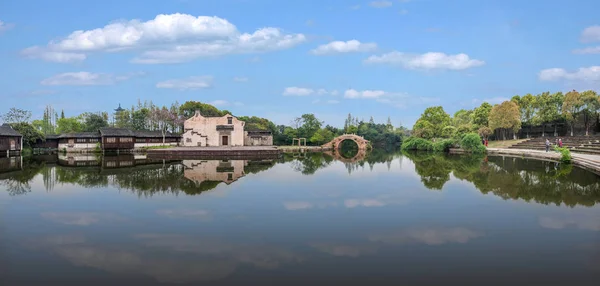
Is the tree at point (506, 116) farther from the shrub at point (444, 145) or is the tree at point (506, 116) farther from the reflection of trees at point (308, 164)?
the reflection of trees at point (308, 164)

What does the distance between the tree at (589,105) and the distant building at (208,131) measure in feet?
134

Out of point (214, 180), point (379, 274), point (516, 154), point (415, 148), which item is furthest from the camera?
point (415, 148)

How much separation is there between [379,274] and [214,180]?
13.9 metres

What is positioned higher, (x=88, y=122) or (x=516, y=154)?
(x=88, y=122)

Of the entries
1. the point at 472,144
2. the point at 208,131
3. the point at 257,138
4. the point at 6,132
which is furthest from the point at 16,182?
the point at 472,144

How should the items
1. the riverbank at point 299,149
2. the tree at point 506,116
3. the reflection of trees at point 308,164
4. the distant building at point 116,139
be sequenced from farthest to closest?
the riverbank at point 299,149
the tree at point 506,116
the distant building at point 116,139
the reflection of trees at point 308,164

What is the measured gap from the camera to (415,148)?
194 ft

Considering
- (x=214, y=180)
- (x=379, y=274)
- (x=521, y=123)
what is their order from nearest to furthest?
(x=379, y=274), (x=214, y=180), (x=521, y=123)

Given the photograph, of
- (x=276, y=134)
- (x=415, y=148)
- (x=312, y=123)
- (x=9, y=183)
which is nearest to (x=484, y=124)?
(x=415, y=148)

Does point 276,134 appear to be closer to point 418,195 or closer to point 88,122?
point 88,122

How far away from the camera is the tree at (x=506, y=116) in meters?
48.0

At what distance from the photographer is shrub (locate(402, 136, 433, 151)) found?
180 ft

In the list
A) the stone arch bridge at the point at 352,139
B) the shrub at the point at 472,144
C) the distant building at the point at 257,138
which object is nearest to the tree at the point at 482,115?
the shrub at the point at 472,144

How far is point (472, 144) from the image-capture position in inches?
1750
